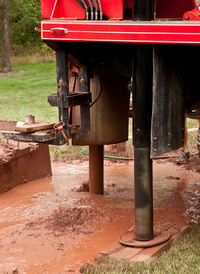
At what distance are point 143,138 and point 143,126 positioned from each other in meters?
0.09

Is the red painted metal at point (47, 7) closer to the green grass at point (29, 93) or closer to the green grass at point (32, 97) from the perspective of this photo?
the green grass at point (32, 97)

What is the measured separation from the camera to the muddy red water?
427 centimetres

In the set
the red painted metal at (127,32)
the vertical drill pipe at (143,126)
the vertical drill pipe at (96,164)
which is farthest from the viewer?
the vertical drill pipe at (96,164)

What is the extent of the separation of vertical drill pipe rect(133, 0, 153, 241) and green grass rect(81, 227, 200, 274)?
0.29 m

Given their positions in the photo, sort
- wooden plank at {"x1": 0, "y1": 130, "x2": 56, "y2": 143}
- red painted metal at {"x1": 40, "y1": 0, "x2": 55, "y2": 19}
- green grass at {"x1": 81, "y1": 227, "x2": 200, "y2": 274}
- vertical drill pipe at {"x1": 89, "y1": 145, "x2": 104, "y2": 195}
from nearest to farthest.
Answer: green grass at {"x1": 81, "y1": 227, "x2": 200, "y2": 274} < wooden plank at {"x1": 0, "y1": 130, "x2": 56, "y2": 143} < red painted metal at {"x1": 40, "y1": 0, "x2": 55, "y2": 19} < vertical drill pipe at {"x1": 89, "y1": 145, "x2": 104, "y2": 195}

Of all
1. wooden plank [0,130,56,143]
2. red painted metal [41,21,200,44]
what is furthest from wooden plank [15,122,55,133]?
red painted metal [41,21,200,44]

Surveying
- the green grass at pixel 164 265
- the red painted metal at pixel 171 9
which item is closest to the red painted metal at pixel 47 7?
the red painted metal at pixel 171 9

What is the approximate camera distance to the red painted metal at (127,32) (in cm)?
378

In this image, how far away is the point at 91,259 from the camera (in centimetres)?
418

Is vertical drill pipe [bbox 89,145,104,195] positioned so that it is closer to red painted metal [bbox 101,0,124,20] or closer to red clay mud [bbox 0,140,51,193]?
red clay mud [bbox 0,140,51,193]

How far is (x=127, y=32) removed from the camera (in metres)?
3.91

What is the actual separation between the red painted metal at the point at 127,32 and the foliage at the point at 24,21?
2281 cm

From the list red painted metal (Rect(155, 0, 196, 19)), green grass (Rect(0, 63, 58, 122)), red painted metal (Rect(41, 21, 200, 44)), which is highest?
red painted metal (Rect(155, 0, 196, 19))

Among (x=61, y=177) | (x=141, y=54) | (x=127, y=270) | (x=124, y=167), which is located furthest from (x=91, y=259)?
(x=124, y=167)
